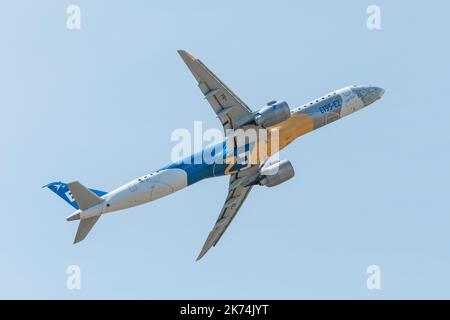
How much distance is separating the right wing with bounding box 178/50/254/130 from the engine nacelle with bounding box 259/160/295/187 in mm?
6875

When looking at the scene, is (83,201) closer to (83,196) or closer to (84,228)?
(83,196)

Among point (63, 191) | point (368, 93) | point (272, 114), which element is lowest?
point (63, 191)

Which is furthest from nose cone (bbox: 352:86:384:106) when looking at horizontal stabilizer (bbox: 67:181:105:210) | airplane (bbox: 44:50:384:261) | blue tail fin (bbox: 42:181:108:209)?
blue tail fin (bbox: 42:181:108:209)

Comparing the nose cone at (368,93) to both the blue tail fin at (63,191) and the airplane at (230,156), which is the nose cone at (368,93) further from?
the blue tail fin at (63,191)

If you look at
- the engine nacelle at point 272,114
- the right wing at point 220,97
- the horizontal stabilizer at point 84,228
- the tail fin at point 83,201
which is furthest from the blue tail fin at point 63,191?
the engine nacelle at point 272,114

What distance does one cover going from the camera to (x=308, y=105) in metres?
77.2

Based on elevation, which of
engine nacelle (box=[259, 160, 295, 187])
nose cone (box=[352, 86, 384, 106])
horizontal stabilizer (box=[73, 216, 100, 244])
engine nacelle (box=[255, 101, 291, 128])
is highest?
nose cone (box=[352, 86, 384, 106])

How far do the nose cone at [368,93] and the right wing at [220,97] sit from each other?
12512 millimetres

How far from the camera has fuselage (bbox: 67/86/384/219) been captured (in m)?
72.4

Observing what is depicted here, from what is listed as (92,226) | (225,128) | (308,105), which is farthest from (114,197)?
(308,105)

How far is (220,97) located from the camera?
72.0 metres

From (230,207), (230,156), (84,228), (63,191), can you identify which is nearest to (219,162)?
(230,156)

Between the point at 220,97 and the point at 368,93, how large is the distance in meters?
16.5

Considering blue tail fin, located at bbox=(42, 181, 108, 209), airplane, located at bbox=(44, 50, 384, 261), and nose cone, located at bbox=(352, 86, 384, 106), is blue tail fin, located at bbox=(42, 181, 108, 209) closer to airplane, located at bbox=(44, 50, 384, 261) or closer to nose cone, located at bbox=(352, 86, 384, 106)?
airplane, located at bbox=(44, 50, 384, 261)
